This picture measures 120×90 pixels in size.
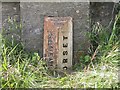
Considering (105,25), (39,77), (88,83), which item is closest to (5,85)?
(39,77)

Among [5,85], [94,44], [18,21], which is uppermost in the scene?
[18,21]

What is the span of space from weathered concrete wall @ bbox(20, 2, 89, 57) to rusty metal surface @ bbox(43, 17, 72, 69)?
13cm

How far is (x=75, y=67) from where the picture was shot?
15.1 ft

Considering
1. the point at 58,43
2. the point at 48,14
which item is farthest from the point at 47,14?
the point at 58,43

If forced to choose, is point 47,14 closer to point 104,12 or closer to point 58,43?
point 58,43

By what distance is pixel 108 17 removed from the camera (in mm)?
5152

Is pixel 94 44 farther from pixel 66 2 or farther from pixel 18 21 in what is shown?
pixel 18 21

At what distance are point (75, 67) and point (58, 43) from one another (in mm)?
378

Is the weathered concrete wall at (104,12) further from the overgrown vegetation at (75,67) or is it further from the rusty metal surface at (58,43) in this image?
the rusty metal surface at (58,43)

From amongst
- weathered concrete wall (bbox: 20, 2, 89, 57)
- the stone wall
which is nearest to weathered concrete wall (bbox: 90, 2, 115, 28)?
the stone wall

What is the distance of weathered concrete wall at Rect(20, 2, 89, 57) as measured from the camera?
4770 mm

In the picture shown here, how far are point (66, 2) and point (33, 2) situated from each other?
43 cm

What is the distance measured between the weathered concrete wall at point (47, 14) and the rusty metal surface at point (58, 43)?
126 mm

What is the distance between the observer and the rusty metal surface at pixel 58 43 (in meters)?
4.56
